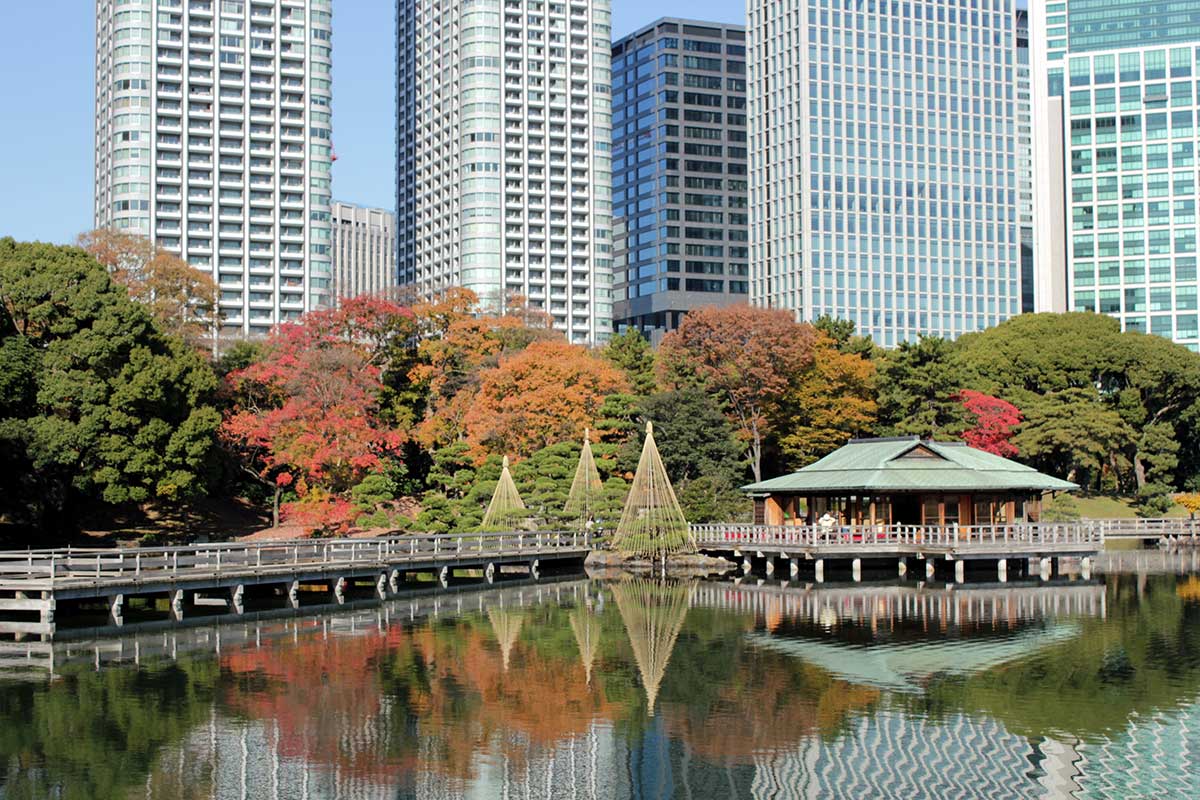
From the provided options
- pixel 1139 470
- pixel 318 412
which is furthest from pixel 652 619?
pixel 1139 470

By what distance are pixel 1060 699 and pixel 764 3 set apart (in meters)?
135

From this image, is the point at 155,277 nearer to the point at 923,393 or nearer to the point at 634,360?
the point at 634,360

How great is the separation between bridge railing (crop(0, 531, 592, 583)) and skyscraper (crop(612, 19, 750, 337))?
11104 cm

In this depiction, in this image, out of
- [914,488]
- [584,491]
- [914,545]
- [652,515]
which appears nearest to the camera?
[914,545]

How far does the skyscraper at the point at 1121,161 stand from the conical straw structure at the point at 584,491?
113 meters

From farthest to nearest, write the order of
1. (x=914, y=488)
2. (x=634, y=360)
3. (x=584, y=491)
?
1. (x=634, y=360)
2. (x=584, y=491)
3. (x=914, y=488)

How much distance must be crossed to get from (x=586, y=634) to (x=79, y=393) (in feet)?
96.2

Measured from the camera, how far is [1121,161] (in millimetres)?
161000

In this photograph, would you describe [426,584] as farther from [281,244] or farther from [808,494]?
[281,244]

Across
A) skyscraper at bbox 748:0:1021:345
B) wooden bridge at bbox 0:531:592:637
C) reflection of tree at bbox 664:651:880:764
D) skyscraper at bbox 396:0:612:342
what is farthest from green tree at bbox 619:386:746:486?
skyscraper at bbox 396:0:612:342

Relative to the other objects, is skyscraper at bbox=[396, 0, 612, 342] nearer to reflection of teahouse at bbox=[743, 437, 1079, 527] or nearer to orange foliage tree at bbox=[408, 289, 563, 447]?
orange foliage tree at bbox=[408, 289, 563, 447]

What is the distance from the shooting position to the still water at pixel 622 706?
2400cm

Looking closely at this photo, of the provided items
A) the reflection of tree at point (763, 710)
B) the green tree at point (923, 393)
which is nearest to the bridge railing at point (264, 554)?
the reflection of tree at point (763, 710)

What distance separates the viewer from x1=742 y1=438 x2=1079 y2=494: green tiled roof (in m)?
58.1
